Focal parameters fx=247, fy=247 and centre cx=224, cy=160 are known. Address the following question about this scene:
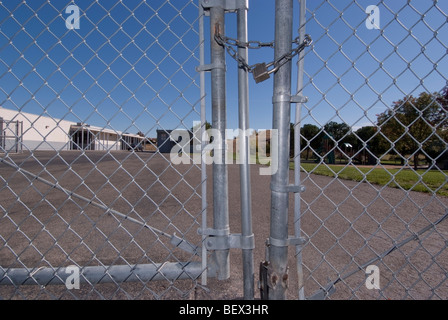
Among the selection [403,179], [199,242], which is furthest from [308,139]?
[403,179]

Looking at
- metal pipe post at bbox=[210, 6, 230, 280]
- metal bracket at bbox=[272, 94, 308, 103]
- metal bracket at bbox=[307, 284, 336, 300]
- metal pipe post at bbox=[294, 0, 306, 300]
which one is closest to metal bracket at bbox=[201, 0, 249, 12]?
metal pipe post at bbox=[210, 6, 230, 280]

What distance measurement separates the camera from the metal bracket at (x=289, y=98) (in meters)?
1.22

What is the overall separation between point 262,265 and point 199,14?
1.40 meters

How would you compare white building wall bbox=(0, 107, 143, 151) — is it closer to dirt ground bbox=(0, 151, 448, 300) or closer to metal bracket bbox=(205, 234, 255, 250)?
dirt ground bbox=(0, 151, 448, 300)

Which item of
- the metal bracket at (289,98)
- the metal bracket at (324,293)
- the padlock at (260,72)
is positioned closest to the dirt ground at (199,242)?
the metal bracket at (324,293)

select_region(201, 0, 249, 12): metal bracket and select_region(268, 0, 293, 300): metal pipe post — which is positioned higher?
select_region(201, 0, 249, 12): metal bracket

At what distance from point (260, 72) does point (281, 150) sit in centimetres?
39

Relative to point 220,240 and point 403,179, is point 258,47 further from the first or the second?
point 403,179

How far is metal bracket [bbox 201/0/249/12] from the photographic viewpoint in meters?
1.29

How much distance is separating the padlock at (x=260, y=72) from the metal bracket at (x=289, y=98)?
109 millimetres

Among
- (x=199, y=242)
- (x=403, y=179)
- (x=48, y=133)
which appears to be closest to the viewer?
(x=48, y=133)

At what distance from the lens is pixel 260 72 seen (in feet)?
3.92

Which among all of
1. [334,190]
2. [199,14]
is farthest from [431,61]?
[334,190]

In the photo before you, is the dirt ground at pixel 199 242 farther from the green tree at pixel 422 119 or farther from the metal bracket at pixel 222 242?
the green tree at pixel 422 119
